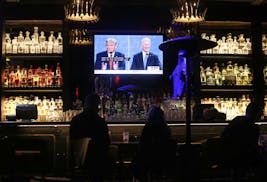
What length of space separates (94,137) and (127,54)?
9.96 feet

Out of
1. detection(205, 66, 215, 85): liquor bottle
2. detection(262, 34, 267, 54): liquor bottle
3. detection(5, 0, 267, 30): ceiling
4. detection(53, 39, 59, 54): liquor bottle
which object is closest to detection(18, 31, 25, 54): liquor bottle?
detection(53, 39, 59, 54): liquor bottle

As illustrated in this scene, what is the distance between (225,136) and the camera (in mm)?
4910

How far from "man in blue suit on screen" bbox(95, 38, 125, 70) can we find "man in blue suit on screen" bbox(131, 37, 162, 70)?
0.22 meters

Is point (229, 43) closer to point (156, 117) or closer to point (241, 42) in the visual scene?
point (241, 42)

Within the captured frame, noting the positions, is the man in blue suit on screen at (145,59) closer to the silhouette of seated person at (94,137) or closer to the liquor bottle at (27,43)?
the liquor bottle at (27,43)

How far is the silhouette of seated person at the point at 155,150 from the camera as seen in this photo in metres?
4.64

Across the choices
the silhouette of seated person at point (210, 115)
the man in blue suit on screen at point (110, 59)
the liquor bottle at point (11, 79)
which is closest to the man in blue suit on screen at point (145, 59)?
the man in blue suit on screen at point (110, 59)

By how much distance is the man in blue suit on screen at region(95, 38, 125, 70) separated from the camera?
24.0 ft

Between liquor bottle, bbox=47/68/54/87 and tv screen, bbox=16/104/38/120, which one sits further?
liquor bottle, bbox=47/68/54/87

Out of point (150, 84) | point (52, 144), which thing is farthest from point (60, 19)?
point (52, 144)

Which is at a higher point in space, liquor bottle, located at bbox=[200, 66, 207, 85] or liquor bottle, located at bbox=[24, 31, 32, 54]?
liquor bottle, located at bbox=[24, 31, 32, 54]

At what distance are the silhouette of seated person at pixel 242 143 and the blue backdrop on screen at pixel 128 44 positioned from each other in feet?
9.36

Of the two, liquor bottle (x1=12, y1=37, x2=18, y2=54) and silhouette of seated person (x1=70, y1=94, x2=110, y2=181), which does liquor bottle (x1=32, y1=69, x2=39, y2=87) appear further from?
silhouette of seated person (x1=70, y1=94, x2=110, y2=181)

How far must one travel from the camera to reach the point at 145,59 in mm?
7426
